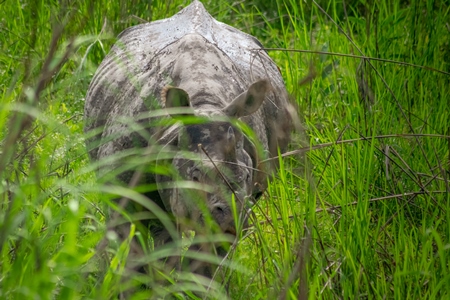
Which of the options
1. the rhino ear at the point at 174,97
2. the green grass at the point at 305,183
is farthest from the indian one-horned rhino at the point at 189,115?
the green grass at the point at 305,183

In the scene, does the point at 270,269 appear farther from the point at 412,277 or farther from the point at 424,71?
the point at 424,71

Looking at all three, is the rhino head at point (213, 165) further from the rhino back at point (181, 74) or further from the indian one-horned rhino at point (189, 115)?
the rhino back at point (181, 74)

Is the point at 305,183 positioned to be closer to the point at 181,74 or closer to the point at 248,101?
the point at 248,101

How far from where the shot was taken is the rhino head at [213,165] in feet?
9.80

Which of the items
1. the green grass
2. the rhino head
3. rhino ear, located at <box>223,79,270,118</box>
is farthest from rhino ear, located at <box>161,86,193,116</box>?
the green grass

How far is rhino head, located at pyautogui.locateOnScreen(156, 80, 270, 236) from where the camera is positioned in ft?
9.80

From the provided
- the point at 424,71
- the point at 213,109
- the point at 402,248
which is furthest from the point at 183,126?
the point at 424,71

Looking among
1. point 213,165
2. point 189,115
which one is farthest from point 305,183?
point 189,115

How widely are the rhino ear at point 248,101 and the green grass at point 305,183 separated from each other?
22 centimetres

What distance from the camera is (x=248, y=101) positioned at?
134 inches

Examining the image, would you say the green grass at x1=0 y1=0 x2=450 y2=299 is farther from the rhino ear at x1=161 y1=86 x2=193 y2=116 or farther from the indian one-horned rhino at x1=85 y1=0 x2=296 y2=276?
the rhino ear at x1=161 y1=86 x2=193 y2=116

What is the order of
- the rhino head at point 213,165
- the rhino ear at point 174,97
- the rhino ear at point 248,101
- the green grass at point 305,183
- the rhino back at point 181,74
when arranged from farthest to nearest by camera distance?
the rhino back at point 181,74 → the rhino ear at point 248,101 → the rhino ear at point 174,97 → the rhino head at point 213,165 → the green grass at point 305,183

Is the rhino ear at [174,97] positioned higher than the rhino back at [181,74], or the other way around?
the rhino ear at [174,97]

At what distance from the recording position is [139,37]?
4.56m
